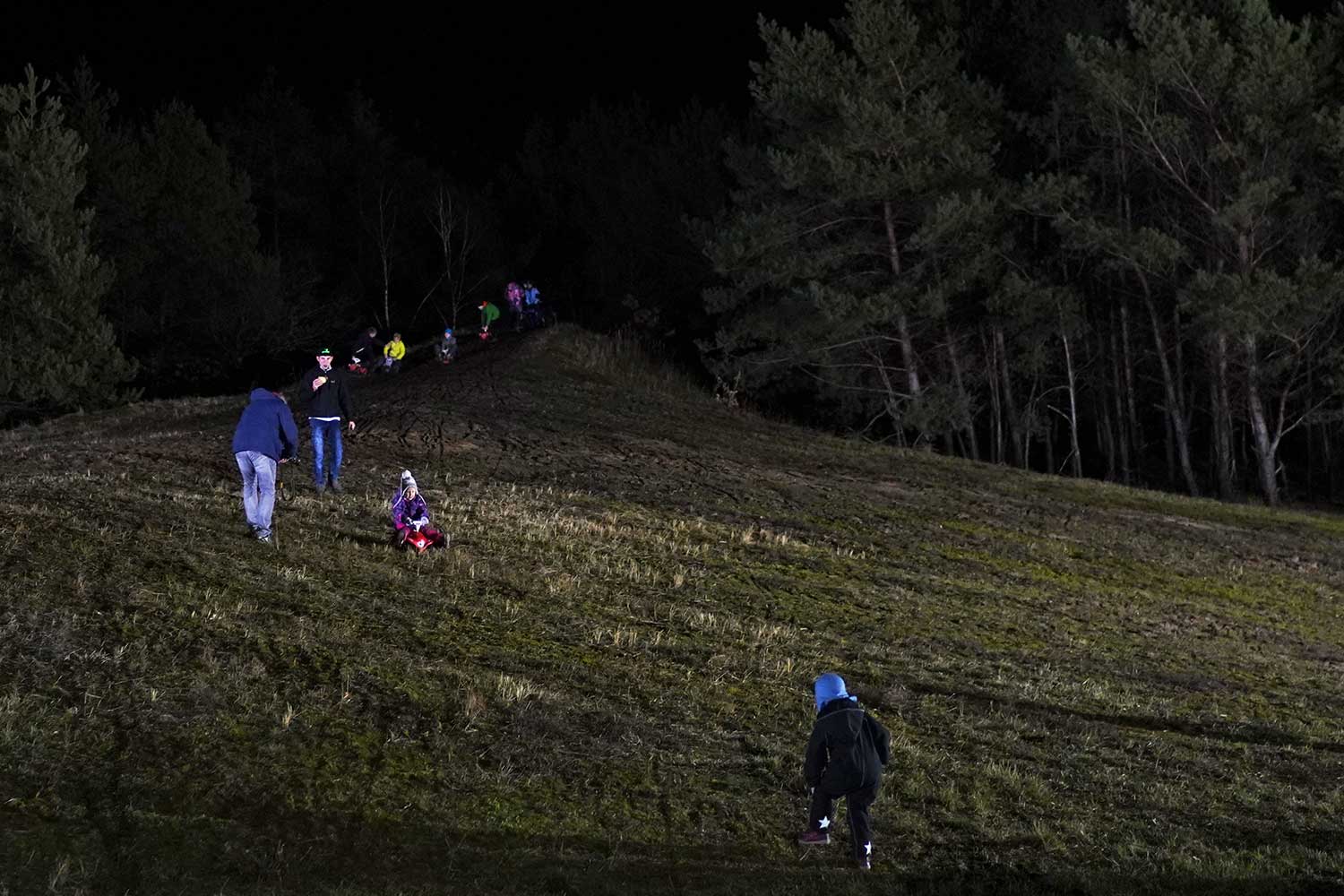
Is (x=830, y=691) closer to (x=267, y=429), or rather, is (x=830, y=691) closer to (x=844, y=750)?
(x=844, y=750)

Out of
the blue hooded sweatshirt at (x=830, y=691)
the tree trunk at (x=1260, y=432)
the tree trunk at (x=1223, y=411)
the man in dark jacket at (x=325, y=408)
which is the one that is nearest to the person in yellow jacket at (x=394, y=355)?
the man in dark jacket at (x=325, y=408)

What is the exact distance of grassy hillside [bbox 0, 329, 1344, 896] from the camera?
9.13 meters

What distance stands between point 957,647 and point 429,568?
19.6ft

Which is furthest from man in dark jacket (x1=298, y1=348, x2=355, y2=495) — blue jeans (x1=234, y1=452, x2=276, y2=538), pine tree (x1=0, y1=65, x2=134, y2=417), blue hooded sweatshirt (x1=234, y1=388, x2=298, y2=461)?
pine tree (x1=0, y1=65, x2=134, y2=417)

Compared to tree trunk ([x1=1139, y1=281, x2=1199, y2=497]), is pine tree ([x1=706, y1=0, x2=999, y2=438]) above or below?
above

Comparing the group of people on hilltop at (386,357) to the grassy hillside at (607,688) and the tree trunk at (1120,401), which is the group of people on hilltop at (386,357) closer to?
the grassy hillside at (607,688)

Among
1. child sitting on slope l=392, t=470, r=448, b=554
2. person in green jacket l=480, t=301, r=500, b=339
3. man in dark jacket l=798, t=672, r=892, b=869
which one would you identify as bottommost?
man in dark jacket l=798, t=672, r=892, b=869

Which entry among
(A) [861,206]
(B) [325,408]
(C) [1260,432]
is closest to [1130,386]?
(C) [1260,432]

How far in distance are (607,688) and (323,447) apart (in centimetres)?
814

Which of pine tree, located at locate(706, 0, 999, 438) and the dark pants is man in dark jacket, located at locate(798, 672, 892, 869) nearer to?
→ the dark pants

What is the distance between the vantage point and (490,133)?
89.3 m

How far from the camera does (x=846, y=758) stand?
8.97 m

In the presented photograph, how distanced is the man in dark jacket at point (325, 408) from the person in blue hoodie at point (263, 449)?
2372 mm

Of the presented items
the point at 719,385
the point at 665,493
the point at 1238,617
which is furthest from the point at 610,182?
the point at 1238,617
